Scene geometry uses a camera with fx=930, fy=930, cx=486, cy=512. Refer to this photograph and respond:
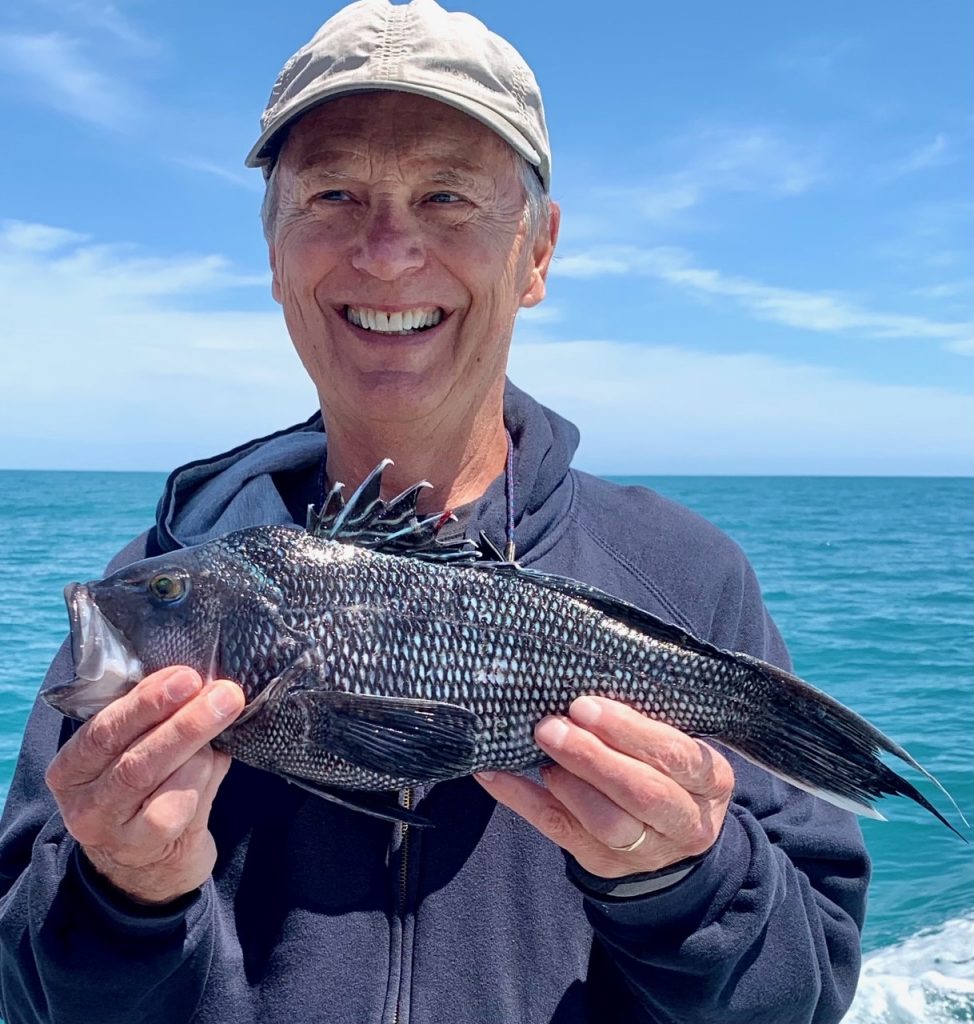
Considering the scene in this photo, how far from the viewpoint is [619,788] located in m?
1.99

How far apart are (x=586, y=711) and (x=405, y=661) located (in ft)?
1.42

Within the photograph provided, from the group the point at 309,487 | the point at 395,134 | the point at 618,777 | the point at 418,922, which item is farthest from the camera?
the point at 309,487

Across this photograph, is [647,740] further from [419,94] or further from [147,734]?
[419,94]

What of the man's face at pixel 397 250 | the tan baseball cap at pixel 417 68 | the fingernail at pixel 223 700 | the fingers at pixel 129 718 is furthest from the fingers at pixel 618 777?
the tan baseball cap at pixel 417 68

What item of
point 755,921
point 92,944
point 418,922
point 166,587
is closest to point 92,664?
point 166,587

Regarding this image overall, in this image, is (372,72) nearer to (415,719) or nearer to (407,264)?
(407,264)

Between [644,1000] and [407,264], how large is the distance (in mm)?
2018

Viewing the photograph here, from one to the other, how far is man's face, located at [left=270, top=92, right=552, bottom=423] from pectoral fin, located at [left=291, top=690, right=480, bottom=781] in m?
0.90

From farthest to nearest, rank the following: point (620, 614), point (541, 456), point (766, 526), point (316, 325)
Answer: point (766, 526) → point (541, 456) → point (316, 325) → point (620, 614)

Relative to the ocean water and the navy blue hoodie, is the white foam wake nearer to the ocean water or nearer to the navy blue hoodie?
the ocean water

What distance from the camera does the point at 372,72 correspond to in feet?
7.89

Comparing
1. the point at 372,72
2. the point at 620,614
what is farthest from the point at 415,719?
the point at 372,72

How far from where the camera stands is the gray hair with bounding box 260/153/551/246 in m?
2.69

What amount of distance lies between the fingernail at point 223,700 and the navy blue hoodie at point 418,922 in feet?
1.88
